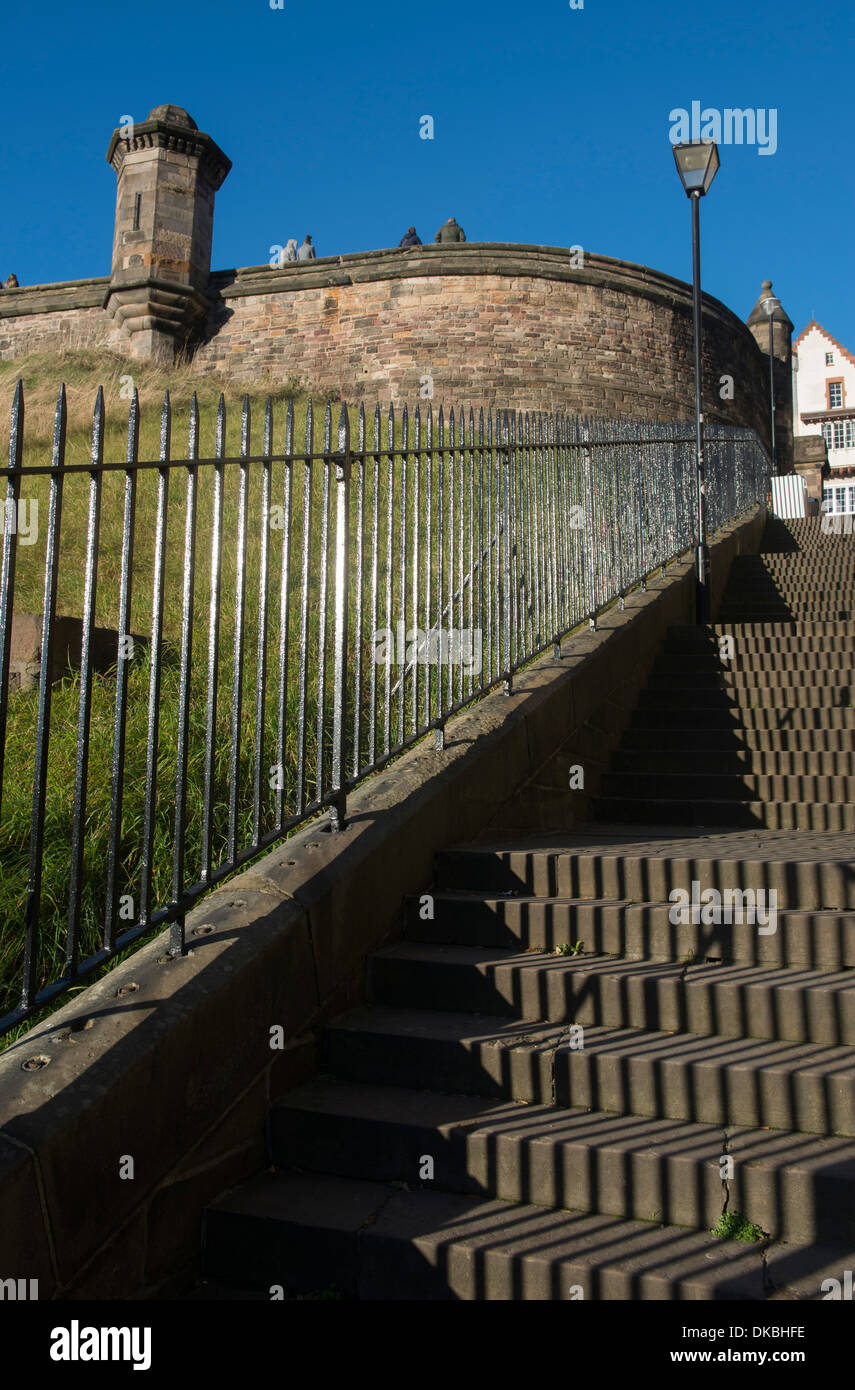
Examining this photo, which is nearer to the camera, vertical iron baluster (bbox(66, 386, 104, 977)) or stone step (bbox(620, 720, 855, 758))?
vertical iron baluster (bbox(66, 386, 104, 977))

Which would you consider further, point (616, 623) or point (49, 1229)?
point (616, 623)

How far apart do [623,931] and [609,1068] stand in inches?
29.8

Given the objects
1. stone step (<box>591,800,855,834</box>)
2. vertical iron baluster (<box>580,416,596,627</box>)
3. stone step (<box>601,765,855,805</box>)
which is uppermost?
vertical iron baluster (<box>580,416,596,627</box>)

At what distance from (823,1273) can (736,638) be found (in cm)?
581

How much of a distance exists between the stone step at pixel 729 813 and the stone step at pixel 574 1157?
2664mm

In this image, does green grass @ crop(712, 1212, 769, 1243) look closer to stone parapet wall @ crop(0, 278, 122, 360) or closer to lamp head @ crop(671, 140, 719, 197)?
lamp head @ crop(671, 140, 719, 197)

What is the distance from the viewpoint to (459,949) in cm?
394

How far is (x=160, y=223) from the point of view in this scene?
2055 cm

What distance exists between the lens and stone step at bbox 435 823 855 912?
3789mm

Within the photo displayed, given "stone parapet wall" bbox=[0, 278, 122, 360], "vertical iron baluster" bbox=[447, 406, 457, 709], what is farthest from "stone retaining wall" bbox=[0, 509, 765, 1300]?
"stone parapet wall" bbox=[0, 278, 122, 360]

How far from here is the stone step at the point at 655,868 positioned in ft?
12.4

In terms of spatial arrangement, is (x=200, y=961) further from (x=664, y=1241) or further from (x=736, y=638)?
(x=736, y=638)

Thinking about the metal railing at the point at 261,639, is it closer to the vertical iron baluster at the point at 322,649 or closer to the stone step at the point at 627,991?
the vertical iron baluster at the point at 322,649
